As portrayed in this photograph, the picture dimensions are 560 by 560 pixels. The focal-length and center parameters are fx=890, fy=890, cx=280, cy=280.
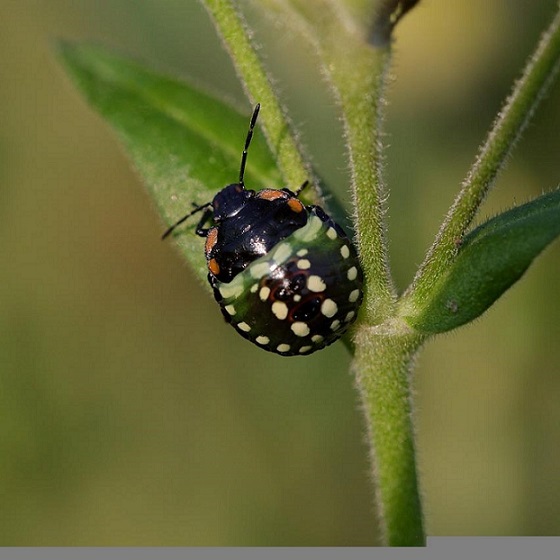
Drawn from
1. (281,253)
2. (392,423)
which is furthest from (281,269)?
(392,423)

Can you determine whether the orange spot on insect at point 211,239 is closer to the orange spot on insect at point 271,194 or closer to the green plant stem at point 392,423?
the orange spot on insect at point 271,194

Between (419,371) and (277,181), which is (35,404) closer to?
(419,371)

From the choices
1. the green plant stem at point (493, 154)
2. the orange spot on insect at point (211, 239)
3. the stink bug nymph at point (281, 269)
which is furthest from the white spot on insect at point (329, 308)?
the orange spot on insect at point (211, 239)

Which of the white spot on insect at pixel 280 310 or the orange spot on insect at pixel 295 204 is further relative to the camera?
the orange spot on insect at pixel 295 204

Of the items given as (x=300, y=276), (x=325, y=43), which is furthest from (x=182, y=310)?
(x=325, y=43)

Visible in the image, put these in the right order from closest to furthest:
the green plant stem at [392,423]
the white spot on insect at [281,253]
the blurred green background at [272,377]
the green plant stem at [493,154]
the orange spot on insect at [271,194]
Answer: the green plant stem at [493,154]
the green plant stem at [392,423]
the white spot on insect at [281,253]
the orange spot on insect at [271,194]
the blurred green background at [272,377]

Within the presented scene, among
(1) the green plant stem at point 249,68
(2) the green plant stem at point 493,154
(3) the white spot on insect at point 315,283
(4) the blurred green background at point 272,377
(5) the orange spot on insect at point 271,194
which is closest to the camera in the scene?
(2) the green plant stem at point 493,154

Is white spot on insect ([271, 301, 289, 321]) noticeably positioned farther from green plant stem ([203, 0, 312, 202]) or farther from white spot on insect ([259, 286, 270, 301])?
green plant stem ([203, 0, 312, 202])
